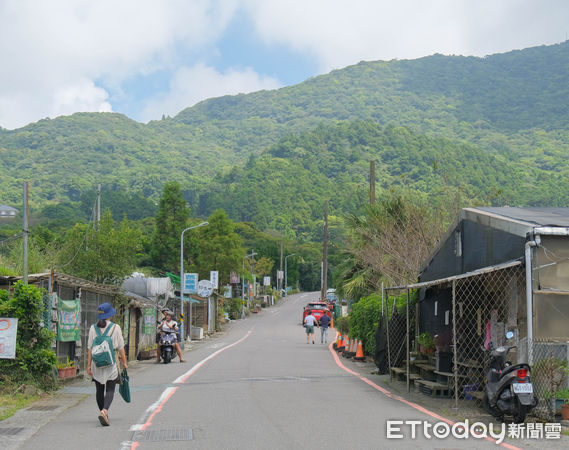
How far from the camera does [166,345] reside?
2352 centimetres

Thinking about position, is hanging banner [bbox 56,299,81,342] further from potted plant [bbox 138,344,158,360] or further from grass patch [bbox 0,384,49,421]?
potted plant [bbox 138,344,158,360]

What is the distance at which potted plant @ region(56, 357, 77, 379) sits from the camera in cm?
1595

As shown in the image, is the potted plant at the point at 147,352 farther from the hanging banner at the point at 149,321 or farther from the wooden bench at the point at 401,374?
the wooden bench at the point at 401,374

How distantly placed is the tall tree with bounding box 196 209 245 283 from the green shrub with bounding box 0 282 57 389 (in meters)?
50.3

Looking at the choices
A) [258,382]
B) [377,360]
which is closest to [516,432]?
[258,382]

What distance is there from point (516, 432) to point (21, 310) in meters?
9.62

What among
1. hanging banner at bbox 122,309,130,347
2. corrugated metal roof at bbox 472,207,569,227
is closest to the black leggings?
corrugated metal roof at bbox 472,207,569,227

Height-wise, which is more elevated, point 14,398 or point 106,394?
point 106,394

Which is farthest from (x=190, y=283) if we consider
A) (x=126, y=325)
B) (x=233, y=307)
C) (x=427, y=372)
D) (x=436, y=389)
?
(x=436, y=389)

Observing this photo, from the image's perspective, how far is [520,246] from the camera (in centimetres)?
1130

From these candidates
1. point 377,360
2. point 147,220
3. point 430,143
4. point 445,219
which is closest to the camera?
point 377,360

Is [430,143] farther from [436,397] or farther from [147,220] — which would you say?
[436,397]

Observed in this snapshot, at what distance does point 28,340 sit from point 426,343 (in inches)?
344

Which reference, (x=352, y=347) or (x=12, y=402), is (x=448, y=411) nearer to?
(x=12, y=402)
